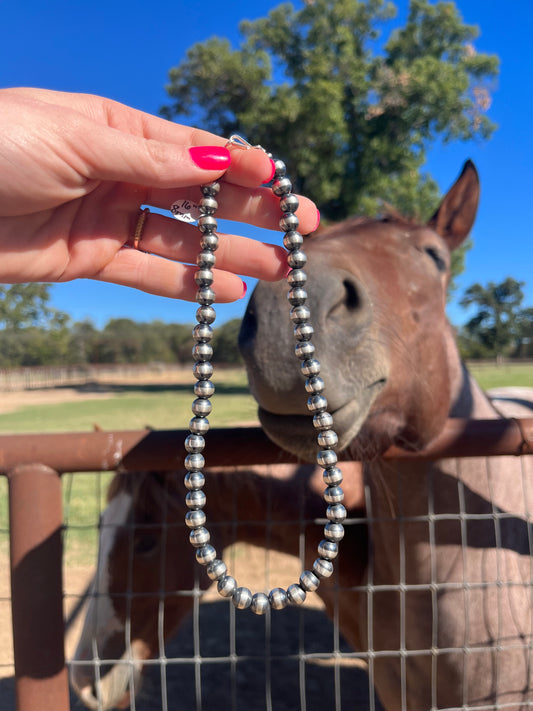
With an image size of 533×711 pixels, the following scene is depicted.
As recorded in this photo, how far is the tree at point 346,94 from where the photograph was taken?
1417 centimetres

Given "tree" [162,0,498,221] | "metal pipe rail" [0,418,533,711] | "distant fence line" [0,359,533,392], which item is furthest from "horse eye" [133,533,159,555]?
"distant fence line" [0,359,533,392]

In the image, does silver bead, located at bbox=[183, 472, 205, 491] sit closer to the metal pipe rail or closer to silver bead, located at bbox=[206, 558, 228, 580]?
silver bead, located at bbox=[206, 558, 228, 580]

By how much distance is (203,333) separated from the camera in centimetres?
96

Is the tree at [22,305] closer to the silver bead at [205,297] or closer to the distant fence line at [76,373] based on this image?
the distant fence line at [76,373]

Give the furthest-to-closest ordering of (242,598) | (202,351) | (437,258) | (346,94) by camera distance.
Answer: (346,94) < (437,258) < (202,351) < (242,598)

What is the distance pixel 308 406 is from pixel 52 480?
0.70 metres

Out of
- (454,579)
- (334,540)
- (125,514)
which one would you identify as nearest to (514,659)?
(454,579)

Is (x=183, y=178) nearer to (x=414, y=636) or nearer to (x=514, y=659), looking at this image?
(x=414, y=636)

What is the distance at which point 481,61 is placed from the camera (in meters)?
15.4

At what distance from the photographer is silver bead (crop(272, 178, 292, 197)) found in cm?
101

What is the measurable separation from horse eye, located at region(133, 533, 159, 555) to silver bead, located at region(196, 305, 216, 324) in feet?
4.42

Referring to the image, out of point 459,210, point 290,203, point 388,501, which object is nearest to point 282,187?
point 290,203

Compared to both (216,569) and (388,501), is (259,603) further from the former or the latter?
(388,501)

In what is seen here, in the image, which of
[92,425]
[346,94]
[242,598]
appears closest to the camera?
[242,598]
